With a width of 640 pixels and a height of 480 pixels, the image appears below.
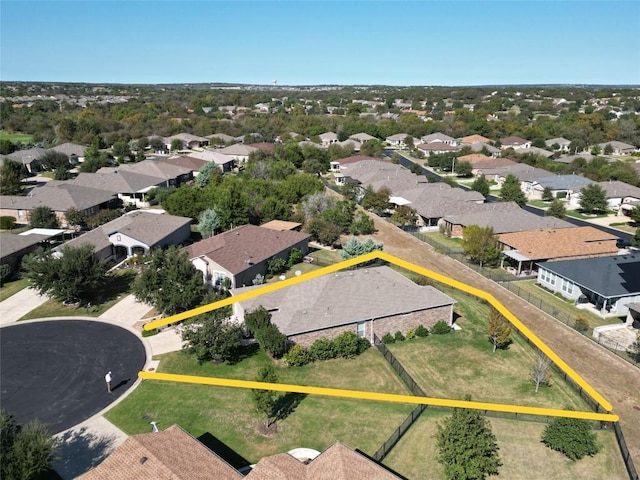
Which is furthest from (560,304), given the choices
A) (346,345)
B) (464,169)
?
(464,169)

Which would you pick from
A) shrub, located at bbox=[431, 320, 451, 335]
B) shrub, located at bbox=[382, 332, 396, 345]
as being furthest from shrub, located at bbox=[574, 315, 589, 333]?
shrub, located at bbox=[382, 332, 396, 345]

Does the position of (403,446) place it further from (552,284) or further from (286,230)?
(286,230)

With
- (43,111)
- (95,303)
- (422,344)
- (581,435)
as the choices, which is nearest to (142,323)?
(95,303)

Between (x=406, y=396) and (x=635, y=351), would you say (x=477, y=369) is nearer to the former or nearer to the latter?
(x=406, y=396)

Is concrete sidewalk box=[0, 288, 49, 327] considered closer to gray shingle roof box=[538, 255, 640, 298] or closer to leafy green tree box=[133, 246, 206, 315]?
leafy green tree box=[133, 246, 206, 315]

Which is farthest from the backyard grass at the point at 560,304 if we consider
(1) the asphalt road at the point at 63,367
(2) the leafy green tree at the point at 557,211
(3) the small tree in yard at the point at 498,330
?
(1) the asphalt road at the point at 63,367

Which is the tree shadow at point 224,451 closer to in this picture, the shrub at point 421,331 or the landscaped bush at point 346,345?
the landscaped bush at point 346,345
